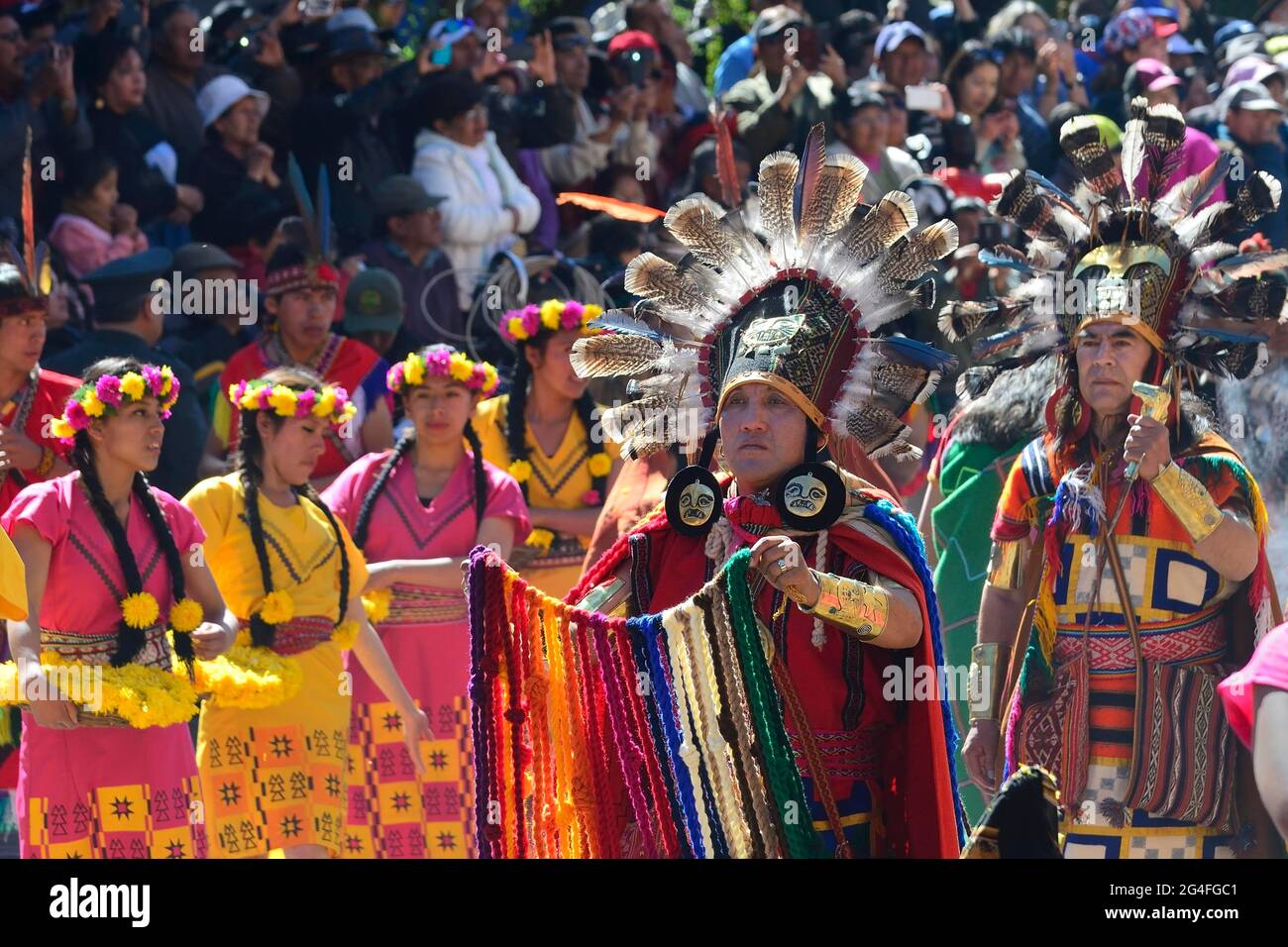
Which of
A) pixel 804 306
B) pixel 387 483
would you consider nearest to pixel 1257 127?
pixel 387 483

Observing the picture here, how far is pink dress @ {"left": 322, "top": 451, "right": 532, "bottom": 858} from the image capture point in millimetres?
7617

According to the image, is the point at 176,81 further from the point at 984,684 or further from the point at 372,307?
the point at 984,684

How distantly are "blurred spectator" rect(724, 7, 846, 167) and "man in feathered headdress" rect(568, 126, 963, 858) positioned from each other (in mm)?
6232

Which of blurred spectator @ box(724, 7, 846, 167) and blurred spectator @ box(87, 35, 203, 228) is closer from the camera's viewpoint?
blurred spectator @ box(87, 35, 203, 228)

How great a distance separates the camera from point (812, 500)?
4414 mm

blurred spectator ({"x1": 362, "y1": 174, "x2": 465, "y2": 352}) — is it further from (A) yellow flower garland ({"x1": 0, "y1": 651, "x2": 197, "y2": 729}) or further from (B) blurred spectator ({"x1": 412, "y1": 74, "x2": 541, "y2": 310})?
(A) yellow flower garland ({"x1": 0, "y1": 651, "x2": 197, "y2": 729})

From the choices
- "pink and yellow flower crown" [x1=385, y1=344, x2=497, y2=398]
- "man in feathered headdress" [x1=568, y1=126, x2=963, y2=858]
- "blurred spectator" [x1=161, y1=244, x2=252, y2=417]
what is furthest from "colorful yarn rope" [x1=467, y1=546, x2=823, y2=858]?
"blurred spectator" [x1=161, y1=244, x2=252, y2=417]

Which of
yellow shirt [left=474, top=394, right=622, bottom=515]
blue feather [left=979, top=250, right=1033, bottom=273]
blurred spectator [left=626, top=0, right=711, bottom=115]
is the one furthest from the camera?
blurred spectator [left=626, top=0, right=711, bottom=115]

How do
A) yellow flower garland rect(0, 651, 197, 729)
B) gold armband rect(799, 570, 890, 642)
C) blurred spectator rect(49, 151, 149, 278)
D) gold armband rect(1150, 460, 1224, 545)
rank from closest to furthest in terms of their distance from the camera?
1. gold armband rect(799, 570, 890, 642)
2. gold armband rect(1150, 460, 1224, 545)
3. yellow flower garland rect(0, 651, 197, 729)
4. blurred spectator rect(49, 151, 149, 278)

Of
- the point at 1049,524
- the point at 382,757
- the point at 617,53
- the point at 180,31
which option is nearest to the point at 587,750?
the point at 1049,524

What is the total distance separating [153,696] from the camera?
6168 millimetres

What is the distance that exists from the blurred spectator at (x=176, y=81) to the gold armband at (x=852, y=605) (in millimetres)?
6683

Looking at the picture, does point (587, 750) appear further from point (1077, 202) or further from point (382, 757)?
point (382, 757)

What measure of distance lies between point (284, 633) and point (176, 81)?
420 cm
